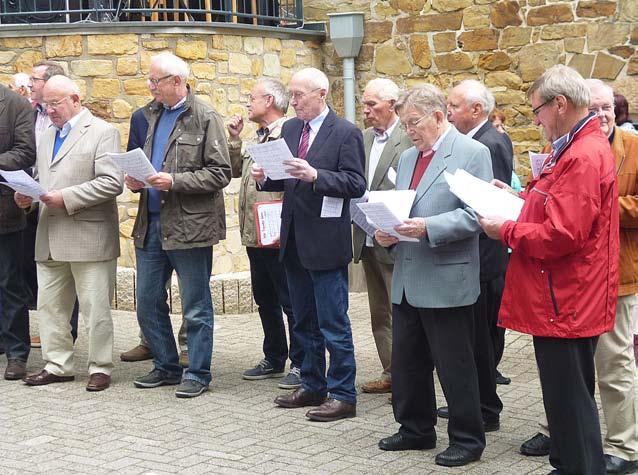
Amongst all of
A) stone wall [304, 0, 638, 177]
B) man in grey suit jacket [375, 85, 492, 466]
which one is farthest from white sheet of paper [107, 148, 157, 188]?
stone wall [304, 0, 638, 177]

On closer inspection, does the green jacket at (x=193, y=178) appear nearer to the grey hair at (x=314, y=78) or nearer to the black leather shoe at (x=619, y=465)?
the grey hair at (x=314, y=78)

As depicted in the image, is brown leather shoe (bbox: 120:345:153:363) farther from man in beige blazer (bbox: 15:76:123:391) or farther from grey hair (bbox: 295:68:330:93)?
grey hair (bbox: 295:68:330:93)

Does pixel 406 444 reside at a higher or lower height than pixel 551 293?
lower

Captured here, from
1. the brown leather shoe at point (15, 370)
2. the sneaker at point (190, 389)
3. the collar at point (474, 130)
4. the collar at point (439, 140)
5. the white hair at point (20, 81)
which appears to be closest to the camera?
the collar at point (439, 140)

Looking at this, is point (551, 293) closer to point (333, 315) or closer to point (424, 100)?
point (424, 100)

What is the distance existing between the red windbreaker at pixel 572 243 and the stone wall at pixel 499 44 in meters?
5.69

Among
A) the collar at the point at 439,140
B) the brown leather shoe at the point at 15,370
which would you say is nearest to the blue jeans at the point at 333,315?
the collar at the point at 439,140

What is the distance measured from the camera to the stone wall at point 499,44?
10336 millimetres

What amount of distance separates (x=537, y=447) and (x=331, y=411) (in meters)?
1.28

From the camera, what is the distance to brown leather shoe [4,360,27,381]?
25.4 ft

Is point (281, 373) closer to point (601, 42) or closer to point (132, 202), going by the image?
point (132, 202)

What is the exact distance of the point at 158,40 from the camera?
1020 cm

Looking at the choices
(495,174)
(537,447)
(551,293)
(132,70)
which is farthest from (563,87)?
(132,70)

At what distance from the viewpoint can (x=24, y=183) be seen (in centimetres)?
700
